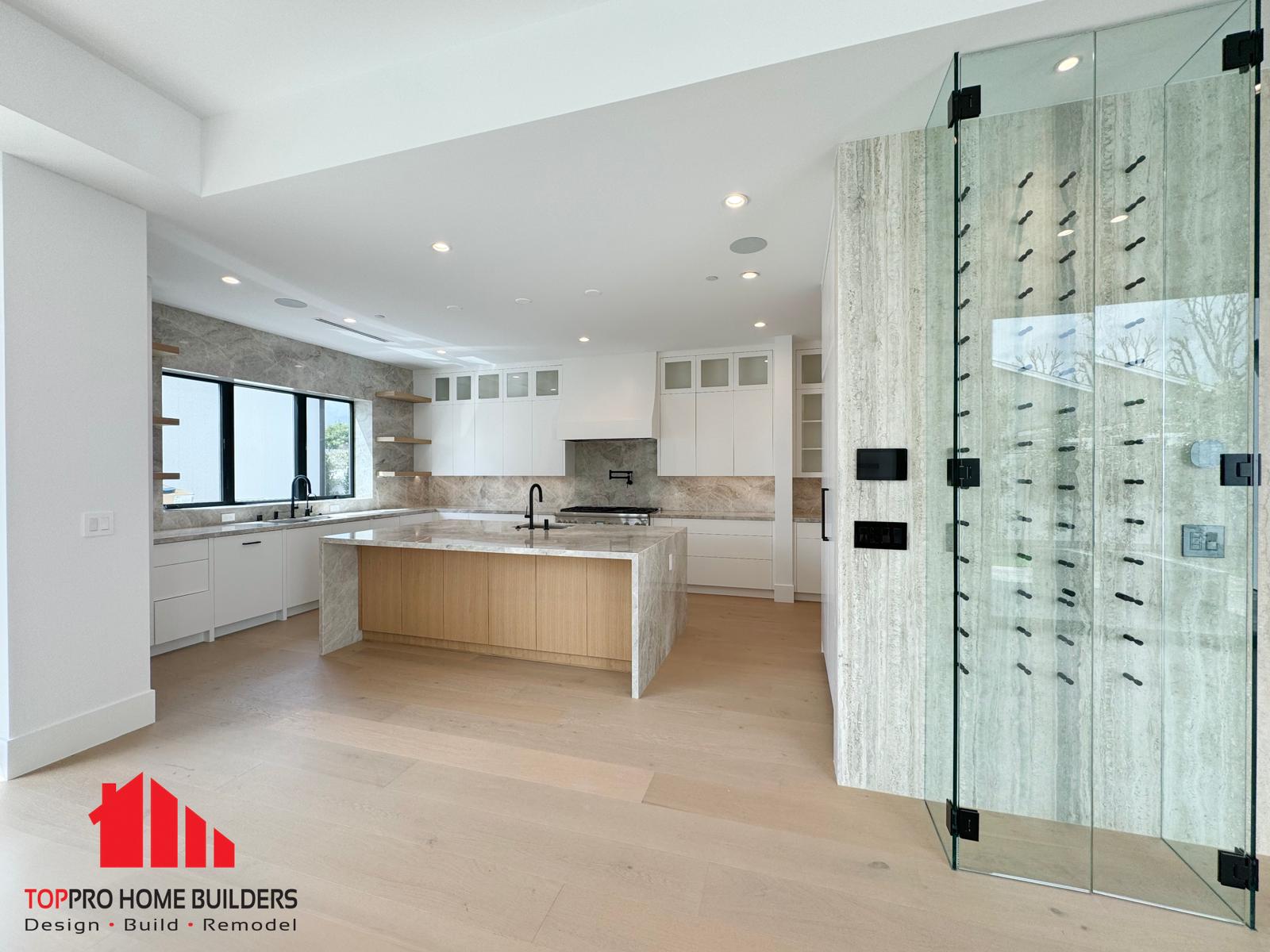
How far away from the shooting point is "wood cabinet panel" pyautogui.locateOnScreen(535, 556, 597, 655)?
11.2 feet

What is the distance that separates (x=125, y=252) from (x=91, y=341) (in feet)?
1.60

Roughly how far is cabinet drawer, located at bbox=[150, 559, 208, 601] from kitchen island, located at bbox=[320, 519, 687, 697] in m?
1.07

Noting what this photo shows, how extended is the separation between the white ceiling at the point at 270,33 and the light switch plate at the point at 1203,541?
2.56 metres

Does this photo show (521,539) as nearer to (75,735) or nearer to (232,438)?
(75,735)

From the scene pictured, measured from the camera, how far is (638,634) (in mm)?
3020

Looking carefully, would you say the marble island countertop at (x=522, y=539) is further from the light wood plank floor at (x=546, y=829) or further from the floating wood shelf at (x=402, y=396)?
the floating wood shelf at (x=402, y=396)

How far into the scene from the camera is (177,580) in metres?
3.73

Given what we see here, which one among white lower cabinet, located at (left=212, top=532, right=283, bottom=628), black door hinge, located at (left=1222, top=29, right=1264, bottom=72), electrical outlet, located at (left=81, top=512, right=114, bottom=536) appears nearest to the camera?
black door hinge, located at (left=1222, top=29, right=1264, bottom=72)

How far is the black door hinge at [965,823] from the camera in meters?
1.67

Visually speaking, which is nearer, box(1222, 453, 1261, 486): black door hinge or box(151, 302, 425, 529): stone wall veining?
box(1222, 453, 1261, 486): black door hinge

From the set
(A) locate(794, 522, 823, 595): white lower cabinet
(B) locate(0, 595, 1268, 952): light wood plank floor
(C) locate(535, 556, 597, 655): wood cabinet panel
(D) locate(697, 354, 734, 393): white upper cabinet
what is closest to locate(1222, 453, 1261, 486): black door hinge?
(B) locate(0, 595, 1268, 952): light wood plank floor

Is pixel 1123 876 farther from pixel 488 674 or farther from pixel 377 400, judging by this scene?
pixel 377 400

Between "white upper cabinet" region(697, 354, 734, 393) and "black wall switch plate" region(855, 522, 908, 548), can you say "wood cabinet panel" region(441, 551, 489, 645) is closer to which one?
"black wall switch plate" region(855, 522, 908, 548)

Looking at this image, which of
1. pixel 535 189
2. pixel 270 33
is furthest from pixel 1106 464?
pixel 270 33
